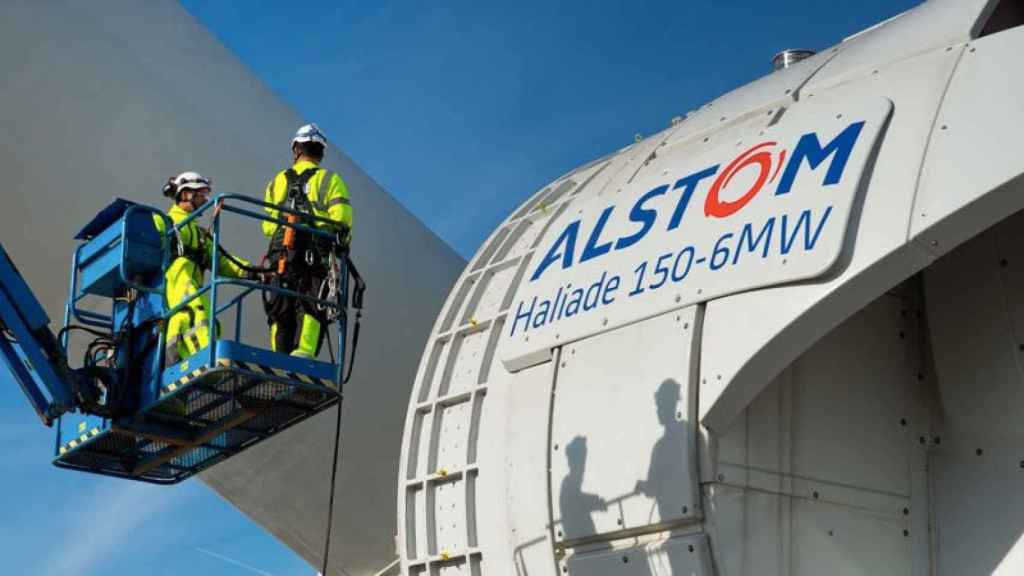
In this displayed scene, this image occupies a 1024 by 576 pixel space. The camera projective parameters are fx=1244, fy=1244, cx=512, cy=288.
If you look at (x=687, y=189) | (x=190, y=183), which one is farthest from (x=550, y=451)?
(x=190, y=183)

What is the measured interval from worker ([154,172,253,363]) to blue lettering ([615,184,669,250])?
2.07 m

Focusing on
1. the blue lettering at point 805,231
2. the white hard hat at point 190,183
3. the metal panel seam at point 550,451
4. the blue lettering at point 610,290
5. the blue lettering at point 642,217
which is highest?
the white hard hat at point 190,183

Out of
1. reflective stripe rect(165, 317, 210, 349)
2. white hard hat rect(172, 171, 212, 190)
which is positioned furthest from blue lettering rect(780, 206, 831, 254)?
white hard hat rect(172, 171, 212, 190)

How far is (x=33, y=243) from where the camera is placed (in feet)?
33.8

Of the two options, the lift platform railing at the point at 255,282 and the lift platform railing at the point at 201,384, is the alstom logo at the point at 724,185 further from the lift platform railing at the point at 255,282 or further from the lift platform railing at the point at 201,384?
the lift platform railing at the point at 201,384

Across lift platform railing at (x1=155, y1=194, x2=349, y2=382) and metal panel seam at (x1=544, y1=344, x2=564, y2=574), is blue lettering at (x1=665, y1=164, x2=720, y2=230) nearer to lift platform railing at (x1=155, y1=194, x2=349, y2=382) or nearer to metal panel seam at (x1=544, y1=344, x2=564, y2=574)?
metal panel seam at (x1=544, y1=344, x2=564, y2=574)

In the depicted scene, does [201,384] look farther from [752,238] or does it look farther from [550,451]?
[752,238]

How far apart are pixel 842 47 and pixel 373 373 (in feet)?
21.5

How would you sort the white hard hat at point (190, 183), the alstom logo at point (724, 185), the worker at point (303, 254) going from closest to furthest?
the alstom logo at point (724, 185), the worker at point (303, 254), the white hard hat at point (190, 183)

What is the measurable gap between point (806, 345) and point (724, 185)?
3.25ft

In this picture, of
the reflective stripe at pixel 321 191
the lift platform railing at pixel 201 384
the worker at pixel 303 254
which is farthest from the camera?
the reflective stripe at pixel 321 191

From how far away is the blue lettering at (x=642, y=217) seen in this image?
6347 millimetres

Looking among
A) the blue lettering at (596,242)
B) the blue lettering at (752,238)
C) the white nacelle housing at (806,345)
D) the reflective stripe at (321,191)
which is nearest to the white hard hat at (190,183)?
the reflective stripe at (321,191)

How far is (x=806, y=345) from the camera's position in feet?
17.7
